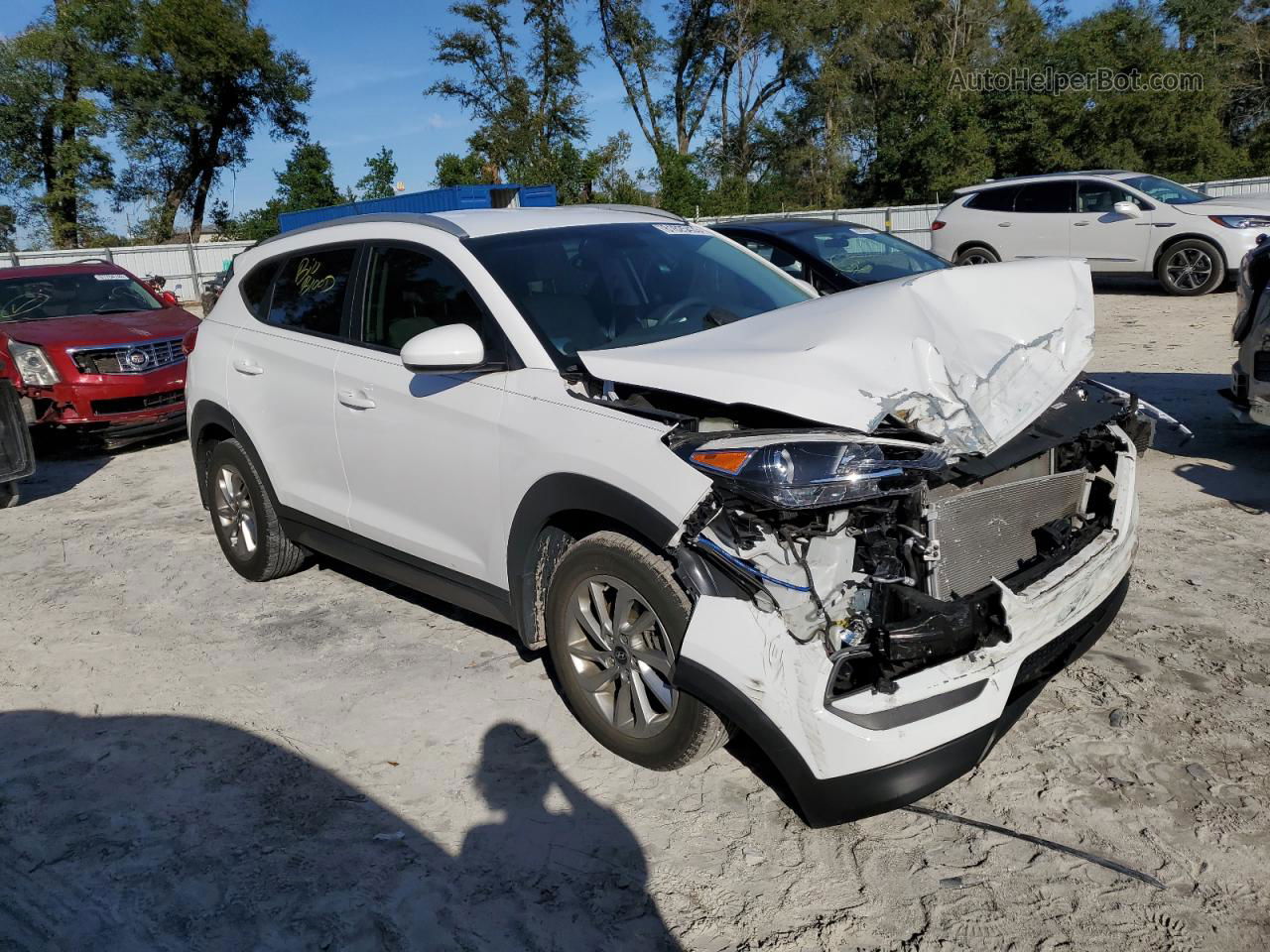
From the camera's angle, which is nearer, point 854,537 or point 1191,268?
point 854,537

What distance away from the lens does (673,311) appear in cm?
400

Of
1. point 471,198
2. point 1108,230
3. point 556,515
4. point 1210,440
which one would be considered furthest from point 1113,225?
point 556,515

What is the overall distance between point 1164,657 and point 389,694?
308 cm

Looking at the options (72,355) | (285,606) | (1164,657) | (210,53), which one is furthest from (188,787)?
(210,53)

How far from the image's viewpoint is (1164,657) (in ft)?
12.9

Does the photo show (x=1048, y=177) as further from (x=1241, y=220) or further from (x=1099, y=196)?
(x=1241, y=220)

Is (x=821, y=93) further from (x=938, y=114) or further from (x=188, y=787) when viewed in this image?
(x=188, y=787)

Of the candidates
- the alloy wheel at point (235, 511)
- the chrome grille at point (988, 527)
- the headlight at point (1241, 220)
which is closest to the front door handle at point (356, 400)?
the alloy wheel at point (235, 511)

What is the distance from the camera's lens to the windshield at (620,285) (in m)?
3.77

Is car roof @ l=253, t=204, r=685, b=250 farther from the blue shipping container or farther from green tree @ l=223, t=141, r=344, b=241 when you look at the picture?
green tree @ l=223, t=141, r=344, b=241

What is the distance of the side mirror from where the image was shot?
349 centimetres

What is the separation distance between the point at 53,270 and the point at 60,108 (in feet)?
113

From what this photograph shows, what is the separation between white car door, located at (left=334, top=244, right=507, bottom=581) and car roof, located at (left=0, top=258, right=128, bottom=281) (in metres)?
7.79

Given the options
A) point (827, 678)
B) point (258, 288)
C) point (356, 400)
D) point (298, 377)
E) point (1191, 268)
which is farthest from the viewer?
point (1191, 268)
